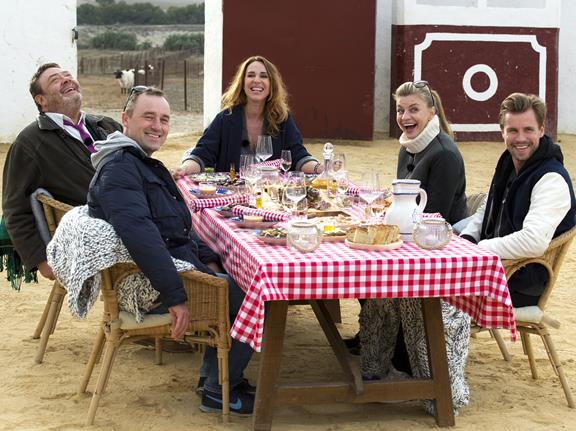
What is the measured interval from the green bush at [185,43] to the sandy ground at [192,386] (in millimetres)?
34228

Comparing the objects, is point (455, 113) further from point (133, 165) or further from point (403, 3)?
point (133, 165)

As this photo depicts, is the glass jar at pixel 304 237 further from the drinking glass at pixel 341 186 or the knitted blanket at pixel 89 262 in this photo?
the drinking glass at pixel 341 186

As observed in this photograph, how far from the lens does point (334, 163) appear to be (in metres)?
5.78

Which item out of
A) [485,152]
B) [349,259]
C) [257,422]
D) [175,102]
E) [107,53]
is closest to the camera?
[349,259]

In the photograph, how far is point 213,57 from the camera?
14391 millimetres

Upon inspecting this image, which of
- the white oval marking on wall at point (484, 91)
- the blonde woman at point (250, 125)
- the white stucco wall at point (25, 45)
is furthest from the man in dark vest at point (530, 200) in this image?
the white stucco wall at point (25, 45)

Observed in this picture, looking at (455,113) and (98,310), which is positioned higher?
(455,113)

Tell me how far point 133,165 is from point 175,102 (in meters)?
19.3

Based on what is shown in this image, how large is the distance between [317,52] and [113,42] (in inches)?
1179

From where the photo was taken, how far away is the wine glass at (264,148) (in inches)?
245

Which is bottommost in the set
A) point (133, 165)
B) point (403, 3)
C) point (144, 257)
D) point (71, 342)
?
point (71, 342)

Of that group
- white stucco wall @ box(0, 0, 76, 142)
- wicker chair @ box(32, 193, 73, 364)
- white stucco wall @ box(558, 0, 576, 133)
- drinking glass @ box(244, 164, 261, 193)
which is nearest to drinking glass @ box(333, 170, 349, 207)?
drinking glass @ box(244, 164, 261, 193)

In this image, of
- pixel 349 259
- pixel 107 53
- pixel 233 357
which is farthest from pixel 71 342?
pixel 107 53

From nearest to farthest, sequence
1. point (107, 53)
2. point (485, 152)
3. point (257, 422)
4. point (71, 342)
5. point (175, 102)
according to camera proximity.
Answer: point (257, 422) → point (71, 342) → point (485, 152) → point (175, 102) → point (107, 53)
